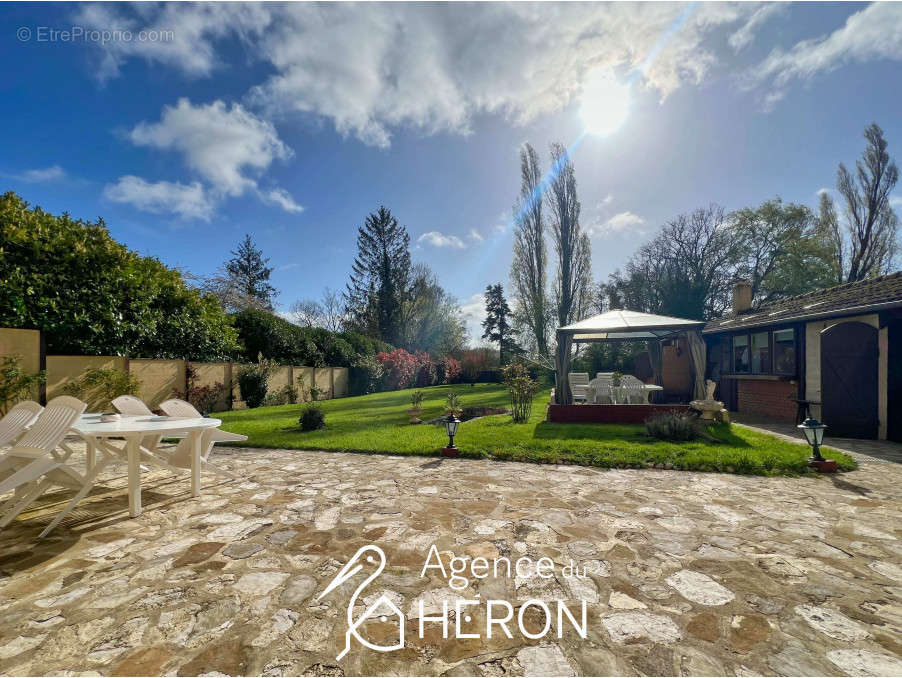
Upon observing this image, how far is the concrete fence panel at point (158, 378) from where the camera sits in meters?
9.22

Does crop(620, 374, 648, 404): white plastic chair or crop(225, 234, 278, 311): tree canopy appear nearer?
crop(620, 374, 648, 404): white plastic chair

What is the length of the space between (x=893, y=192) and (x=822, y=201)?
8.59 feet

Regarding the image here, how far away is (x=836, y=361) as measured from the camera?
7.75 m

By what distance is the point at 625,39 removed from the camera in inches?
243

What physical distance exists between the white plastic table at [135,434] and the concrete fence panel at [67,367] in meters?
5.75

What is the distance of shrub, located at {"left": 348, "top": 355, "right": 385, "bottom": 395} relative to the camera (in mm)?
18047

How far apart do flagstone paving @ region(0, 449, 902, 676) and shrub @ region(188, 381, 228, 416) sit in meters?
7.28

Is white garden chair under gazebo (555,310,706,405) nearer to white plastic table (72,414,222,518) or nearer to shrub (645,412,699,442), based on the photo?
shrub (645,412,699,442)

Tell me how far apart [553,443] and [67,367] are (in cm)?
1052

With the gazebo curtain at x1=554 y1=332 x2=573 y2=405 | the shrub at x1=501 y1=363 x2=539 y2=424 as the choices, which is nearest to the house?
the gazebo curtain at x1=554 y1=332 x2=573 y2=405

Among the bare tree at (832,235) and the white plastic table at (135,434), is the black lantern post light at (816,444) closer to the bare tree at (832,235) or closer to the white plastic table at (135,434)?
the white plastic table at (135,434)

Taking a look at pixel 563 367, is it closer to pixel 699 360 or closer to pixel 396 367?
pixel 699 360

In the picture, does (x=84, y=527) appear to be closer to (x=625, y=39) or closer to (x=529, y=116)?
(x=625, y=39)

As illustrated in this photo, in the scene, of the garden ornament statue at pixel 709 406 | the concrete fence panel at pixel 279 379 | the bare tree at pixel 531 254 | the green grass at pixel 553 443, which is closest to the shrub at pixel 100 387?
the green grass at pixel 553 443
